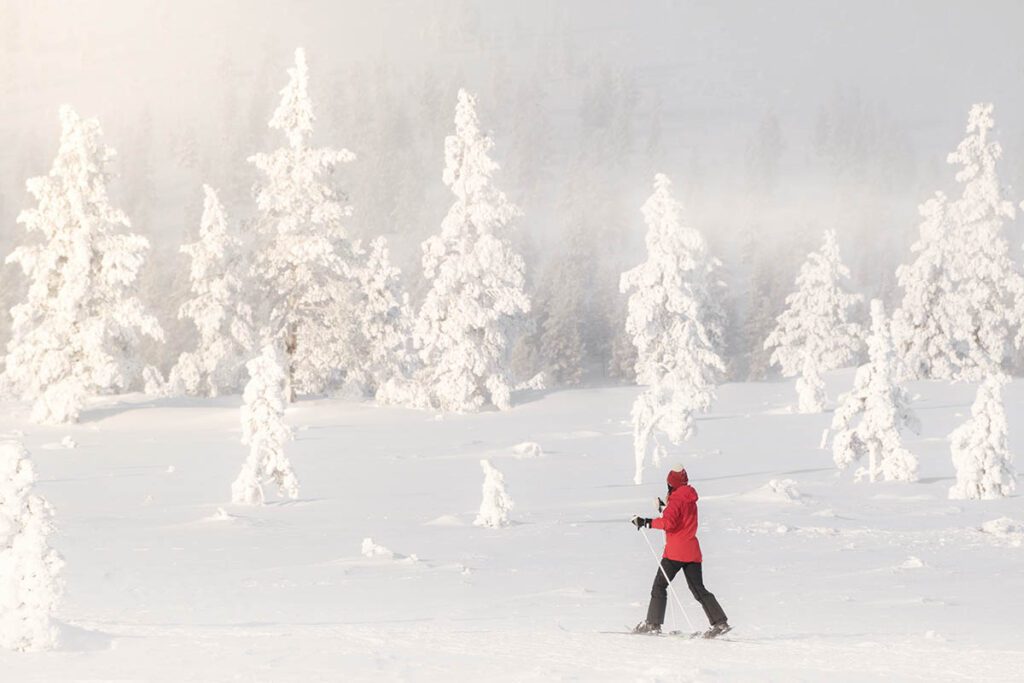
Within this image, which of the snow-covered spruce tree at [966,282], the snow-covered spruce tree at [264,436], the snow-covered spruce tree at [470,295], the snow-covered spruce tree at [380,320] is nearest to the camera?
the snow-covered spruce tree at [264,436]

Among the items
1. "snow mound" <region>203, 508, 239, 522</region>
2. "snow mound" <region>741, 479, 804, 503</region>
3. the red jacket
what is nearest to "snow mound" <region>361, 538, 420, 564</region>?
"snow mound" <region>203, 508, 239, 522</region>

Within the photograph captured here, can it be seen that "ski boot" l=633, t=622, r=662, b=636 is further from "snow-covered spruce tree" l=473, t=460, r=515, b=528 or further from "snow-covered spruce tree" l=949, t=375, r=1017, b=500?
"snow-covered spruce tree" l=949, t=375, r=1017, b=500

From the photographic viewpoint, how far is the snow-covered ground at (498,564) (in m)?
11.2

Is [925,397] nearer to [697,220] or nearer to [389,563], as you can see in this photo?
[389,563]

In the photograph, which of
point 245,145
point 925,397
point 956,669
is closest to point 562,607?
point 956,669

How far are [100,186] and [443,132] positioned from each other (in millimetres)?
145670

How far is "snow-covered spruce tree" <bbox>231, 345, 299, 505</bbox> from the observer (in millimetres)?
25781

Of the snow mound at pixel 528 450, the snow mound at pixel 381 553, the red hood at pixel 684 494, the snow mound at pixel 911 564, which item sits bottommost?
the snow mound at pixel 911 564

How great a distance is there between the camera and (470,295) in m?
48.9

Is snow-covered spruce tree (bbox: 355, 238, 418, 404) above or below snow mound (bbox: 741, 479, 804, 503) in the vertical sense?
above

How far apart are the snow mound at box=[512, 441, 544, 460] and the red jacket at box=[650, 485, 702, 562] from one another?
2173 cm

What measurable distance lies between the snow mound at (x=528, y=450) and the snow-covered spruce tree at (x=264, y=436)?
32.6 ft

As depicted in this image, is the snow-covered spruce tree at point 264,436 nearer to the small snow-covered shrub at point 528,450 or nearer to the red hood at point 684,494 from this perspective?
the small snow-covered shrub at point 528,450

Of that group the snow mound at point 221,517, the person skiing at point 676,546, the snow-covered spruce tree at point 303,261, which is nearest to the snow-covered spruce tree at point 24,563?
the person skiing at point 676,546
